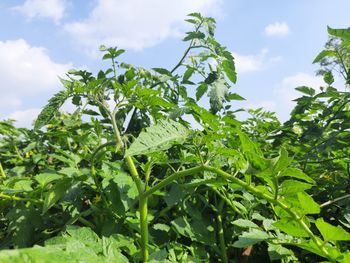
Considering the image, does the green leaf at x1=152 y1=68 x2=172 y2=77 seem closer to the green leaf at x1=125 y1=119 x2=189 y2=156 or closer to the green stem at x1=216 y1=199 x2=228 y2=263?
the green stem at x1=216 y1=199 x2=228 y2=263

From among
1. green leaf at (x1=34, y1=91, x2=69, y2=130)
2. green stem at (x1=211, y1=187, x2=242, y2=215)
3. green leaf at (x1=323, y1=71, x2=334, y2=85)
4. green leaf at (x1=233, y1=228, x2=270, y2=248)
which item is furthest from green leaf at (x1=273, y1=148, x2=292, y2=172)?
green leaf at (x1=323, y1=71, x2=334, y2=85)

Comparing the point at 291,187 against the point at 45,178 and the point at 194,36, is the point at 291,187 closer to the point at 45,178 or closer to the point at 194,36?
the point at 45,178

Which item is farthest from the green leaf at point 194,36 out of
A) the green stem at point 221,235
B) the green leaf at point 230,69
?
the green stem at point 221,235

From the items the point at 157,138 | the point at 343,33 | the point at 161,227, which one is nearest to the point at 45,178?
the point at 161,227

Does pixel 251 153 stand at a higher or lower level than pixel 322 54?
lower

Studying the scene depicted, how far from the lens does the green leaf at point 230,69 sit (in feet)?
6.13

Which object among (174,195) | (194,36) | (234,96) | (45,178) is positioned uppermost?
(194,36)

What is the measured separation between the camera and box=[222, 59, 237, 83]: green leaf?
73.5 inches

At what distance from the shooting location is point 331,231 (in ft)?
3.40

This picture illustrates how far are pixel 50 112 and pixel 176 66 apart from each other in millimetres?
873

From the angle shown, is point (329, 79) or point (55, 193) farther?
point (329, 79)

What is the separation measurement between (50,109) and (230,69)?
0.82 m

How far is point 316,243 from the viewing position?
1.07 meters

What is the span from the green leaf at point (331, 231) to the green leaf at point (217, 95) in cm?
76
